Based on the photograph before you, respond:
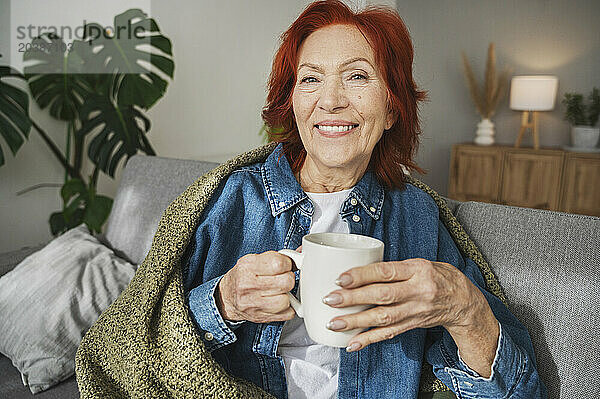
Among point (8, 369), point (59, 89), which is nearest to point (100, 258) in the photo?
point (8, 369)

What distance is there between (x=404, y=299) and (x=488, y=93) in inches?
164

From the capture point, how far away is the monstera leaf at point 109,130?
253cm

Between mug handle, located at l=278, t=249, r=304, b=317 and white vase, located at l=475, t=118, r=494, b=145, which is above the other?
white vase, located at l=475, t=118, r=494, b=145

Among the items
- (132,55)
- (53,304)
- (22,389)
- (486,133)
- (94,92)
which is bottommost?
(22,389)

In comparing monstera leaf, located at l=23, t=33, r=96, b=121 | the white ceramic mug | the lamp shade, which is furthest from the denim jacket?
the lamp shade

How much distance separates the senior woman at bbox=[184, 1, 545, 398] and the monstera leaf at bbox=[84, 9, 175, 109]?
1588 mm

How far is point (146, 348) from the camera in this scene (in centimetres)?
92

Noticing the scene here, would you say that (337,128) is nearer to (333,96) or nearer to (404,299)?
(333,96)

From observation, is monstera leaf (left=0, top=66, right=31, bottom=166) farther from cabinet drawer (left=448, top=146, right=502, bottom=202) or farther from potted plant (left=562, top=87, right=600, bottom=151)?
potted plant (left=562, top=87, right=600, bottom=151)

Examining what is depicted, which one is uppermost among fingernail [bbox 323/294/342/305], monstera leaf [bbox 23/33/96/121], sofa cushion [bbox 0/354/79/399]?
monstera leaf [bbox 23/33/96/121]

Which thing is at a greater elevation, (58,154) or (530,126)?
(530,126)

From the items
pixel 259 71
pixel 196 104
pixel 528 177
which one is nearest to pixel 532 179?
pixel 528 177

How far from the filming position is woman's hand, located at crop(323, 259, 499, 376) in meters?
0.67

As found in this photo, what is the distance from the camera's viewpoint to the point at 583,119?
4316mm
